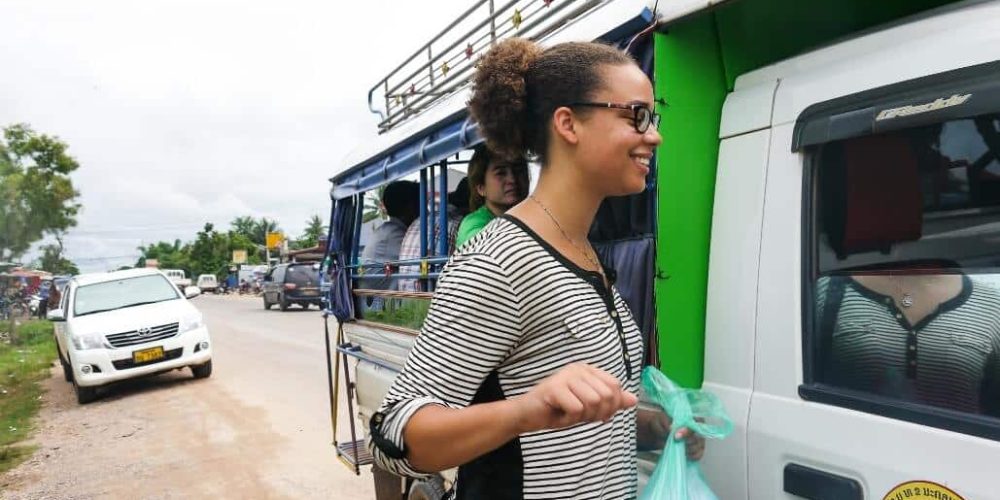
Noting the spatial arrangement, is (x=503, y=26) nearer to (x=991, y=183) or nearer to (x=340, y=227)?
(x=340, y=227)

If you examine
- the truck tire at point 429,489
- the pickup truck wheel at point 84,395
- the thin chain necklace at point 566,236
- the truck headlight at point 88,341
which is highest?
the thin chain necklace at point 566,236

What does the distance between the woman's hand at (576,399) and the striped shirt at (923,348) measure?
→ 2.44ft

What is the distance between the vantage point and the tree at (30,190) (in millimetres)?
16875

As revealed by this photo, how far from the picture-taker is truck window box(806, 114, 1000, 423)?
4.14 feet

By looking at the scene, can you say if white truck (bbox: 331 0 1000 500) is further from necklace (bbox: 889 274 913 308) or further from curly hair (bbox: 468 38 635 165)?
curly hair (bbox: 468 38 635 165)

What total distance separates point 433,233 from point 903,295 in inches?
90.1

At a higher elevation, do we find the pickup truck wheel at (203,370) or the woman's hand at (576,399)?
the woman's hand at (576,399)

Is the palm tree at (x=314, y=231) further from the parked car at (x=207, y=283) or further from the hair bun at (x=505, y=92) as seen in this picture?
the hair bun at (x=505, y=92)

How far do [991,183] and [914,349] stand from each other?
13.8 inches

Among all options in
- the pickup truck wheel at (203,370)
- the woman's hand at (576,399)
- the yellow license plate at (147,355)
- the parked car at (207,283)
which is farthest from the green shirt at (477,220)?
the parked car at (207,283)

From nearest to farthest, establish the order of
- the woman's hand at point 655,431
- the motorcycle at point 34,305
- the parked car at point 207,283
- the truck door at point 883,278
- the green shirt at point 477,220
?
the truck door at point 883,278
the woman's hand at point 655,431
the green shirt at point 477,220
the motorcycle at point 34,305
the parked car at point 207,283

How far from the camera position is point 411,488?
3311 mm

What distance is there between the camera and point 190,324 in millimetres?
8641

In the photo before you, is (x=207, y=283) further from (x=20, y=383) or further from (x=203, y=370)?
(x=203, y=370)
